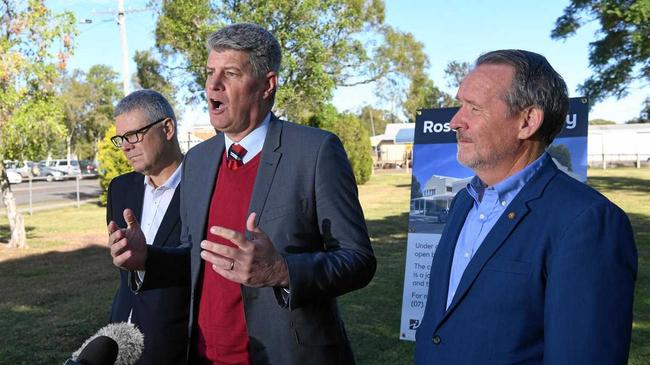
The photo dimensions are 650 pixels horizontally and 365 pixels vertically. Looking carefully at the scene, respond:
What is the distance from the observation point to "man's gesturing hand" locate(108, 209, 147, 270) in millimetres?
2445

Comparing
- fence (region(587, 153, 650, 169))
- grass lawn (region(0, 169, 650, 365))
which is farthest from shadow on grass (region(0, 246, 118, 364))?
fence (region(587, 153, 650, 169))

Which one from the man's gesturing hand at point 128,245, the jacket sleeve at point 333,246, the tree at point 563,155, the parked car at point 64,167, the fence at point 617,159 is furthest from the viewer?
the parked car at point 64,167

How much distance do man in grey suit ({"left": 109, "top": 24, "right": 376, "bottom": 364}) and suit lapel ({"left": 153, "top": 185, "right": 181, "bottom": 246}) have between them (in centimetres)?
37

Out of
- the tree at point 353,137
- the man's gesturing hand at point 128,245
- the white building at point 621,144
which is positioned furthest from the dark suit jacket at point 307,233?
the white building at point 621,144

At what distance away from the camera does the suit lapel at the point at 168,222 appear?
10.1 ft

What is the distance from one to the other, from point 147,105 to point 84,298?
6.19 metres

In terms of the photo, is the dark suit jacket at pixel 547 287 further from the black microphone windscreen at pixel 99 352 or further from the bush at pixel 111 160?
the bush at pixel 111 160

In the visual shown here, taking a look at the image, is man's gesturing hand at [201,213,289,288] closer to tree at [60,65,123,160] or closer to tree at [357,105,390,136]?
tree at [60,65,123,160]

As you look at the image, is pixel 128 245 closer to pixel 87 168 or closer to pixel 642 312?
pixel 642 312

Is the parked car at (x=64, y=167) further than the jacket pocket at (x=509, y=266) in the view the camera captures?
Yes

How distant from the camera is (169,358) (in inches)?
114

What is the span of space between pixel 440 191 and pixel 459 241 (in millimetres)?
2815

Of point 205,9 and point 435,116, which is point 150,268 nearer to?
point 435,116

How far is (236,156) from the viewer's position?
8.64 ft
